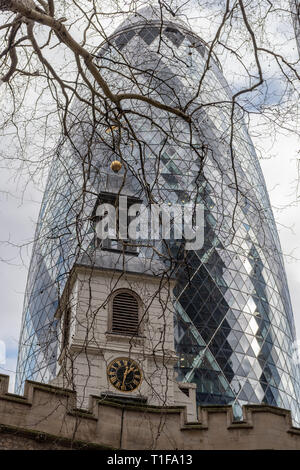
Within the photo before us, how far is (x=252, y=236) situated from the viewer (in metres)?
38.3

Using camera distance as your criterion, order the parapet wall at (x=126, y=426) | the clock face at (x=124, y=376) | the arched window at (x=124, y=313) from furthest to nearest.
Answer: the arched window at (x=124, y=313)
the clock face at (x=124, y=376)
the parapet wall at (x=126, y=426)

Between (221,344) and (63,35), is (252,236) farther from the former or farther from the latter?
(63,35)

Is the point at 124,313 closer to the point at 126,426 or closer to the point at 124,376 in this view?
the point at 124,376

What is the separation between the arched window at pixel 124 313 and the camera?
19.6 m

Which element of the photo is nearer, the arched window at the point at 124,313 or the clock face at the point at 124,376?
the clock face at the point at 124,376

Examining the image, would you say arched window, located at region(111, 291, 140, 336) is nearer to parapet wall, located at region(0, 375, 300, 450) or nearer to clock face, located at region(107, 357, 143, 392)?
clock face, located at region(107, 357, 143, 392)

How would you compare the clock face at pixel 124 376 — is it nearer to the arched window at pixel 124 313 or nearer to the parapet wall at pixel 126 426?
the arched window at pixel 124 313

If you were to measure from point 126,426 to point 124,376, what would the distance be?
320 inches

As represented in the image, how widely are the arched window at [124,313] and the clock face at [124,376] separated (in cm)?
107

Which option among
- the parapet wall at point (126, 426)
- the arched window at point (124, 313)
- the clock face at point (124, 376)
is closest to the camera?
the parapet wall at point (126, 426)

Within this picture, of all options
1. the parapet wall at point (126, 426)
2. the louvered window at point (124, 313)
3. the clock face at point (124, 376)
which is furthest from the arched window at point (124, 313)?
the parapet wall at point (126, 426)
